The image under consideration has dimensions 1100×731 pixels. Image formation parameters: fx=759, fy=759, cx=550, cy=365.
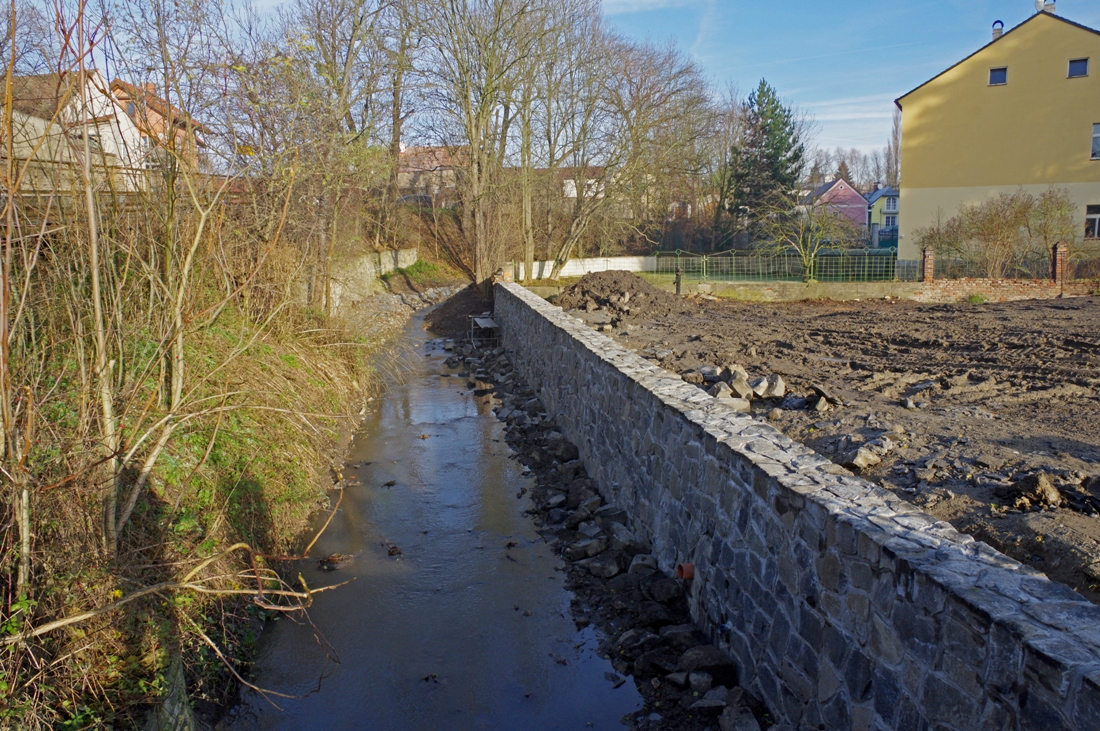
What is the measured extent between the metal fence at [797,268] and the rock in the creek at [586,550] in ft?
62.9

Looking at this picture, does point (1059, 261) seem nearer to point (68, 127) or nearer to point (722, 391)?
point (722, 391)

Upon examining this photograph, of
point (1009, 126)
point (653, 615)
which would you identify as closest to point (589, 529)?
point (653, 615)

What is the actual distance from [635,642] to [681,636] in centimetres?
36

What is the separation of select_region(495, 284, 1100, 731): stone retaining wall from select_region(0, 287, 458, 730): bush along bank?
99.2 inches

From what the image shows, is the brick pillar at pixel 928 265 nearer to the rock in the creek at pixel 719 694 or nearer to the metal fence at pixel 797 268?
the metal fence at pixel 797 268

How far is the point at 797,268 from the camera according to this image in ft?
88.1

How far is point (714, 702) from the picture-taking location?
4.35m

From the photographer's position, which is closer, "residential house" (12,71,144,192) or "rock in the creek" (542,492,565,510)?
"residential house" (12,71,144,192)

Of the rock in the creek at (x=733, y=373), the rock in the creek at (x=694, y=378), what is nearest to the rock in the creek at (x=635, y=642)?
the rock in the creek at (x=733, y=373)

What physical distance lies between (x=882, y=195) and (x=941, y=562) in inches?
2320

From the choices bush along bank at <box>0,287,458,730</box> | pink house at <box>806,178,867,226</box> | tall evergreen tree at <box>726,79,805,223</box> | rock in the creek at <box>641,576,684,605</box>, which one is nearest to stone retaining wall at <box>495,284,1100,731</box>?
rock in the creek at <box>641,576,684,605</box>

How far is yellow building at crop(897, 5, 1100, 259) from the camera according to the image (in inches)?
1023

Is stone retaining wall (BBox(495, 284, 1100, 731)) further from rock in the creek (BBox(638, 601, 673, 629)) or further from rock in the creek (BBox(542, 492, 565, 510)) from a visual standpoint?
rock in the creek (BBox(542, 492, 565, 510))

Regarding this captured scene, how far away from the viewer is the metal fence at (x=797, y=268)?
25.2 meters
